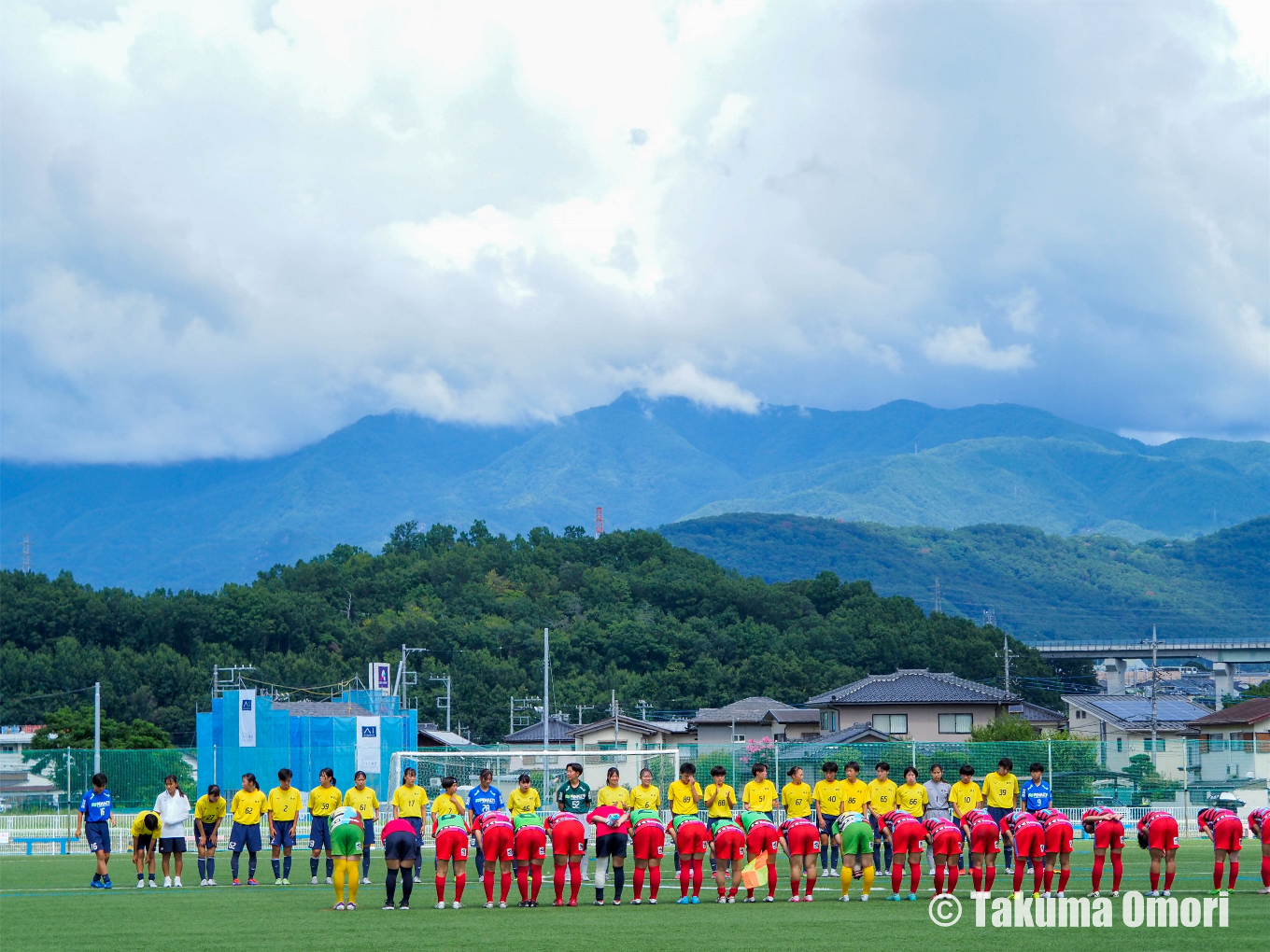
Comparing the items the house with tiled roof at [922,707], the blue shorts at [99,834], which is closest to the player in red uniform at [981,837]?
the blue shorts at [99,834]

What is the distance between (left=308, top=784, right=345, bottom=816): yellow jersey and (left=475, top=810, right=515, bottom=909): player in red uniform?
329 centimetres

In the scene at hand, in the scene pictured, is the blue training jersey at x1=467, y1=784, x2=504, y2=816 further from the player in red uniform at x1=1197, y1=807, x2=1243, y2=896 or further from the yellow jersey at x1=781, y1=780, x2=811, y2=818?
the player in red uniform at x1=1197, y1=807, x2=1243, y2=896

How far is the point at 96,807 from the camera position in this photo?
24.7 metres

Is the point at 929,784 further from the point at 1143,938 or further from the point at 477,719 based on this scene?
the point at 477,719

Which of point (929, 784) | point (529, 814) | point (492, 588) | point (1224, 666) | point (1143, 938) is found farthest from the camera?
point (1224, 666)

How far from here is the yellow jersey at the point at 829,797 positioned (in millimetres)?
21406

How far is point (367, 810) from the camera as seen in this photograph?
843 inches

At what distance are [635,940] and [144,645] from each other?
104 metres

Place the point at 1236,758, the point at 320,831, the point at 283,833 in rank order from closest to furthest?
the point at 320,831 < the point at 283,833 < the point at 1236,758

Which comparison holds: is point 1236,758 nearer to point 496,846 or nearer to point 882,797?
point 882,797

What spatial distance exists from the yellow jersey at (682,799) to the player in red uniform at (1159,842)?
5.62 m

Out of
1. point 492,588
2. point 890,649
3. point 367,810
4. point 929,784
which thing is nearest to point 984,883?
point 929,784

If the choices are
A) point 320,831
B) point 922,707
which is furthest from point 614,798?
point 922,707

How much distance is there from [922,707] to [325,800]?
166ft
